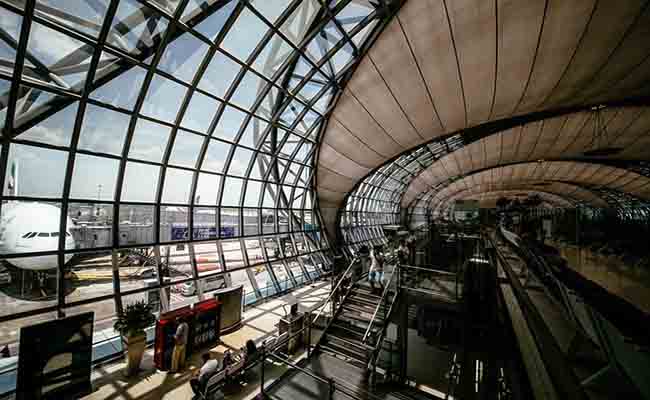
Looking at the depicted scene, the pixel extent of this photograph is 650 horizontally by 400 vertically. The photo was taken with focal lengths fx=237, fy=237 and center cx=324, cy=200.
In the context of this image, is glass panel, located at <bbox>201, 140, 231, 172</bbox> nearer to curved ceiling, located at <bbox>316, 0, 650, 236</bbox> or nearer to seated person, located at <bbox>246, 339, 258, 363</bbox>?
curved ceiling, located at <bbox>316, 0, 650, 236</bbox>

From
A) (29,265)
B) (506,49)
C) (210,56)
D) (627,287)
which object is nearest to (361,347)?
(627,287)

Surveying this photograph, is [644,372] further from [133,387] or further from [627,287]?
[133,387]

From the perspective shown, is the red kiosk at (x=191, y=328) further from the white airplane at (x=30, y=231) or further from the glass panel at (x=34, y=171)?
the glass panel at (x=34, y=171)

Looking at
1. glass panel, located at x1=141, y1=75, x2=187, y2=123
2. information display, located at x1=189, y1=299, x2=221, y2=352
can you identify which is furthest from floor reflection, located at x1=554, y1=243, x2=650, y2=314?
glass panel, located at x1=141, y1=75, x2=187, y2=123

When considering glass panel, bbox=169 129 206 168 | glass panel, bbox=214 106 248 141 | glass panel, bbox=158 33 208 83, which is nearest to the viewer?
glass panel, bbox=158 33 208 83

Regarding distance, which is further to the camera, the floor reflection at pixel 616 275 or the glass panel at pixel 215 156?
the glass panel at pixel 215 156

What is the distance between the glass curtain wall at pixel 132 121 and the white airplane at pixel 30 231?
4cm

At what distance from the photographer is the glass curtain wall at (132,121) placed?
657cm

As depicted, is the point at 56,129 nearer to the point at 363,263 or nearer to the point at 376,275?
the point at 363,263

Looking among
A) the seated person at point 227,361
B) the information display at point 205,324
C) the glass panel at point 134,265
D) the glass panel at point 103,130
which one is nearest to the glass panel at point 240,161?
the glass panel at point 103,130

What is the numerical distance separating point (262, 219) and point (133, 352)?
9.38 meters

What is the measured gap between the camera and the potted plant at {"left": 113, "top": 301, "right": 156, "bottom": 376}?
7.43 meters

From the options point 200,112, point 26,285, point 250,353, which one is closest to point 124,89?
point 200,112

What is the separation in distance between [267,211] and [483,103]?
1573 cm
